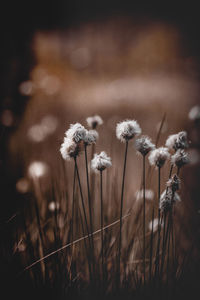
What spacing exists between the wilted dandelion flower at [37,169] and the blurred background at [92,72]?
37 mm

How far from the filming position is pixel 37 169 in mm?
934

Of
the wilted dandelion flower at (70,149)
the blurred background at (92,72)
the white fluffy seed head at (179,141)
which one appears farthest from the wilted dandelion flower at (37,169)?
the white fluffy seed head at (179,141)

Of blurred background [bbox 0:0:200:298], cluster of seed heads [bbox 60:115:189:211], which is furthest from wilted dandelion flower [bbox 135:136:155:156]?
blurred background [bbox 0:0:200:298]

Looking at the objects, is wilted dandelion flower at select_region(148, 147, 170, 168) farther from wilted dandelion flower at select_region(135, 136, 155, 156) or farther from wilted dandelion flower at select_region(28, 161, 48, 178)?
wilted dandelion flower at select_region(28, 161, 48, 178)

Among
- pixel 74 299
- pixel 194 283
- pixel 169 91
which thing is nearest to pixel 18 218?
pixel 74 299

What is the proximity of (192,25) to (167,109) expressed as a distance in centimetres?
30

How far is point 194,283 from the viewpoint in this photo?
59 cm

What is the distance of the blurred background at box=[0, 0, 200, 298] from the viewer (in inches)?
33.9

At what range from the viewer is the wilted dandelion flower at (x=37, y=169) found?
0.90m

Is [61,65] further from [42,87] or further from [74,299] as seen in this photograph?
[74,299]

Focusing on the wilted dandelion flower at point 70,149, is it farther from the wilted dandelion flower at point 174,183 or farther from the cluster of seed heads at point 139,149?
the wilted dandelion flower at point 174,183

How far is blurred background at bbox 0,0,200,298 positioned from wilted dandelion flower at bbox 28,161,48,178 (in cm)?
4

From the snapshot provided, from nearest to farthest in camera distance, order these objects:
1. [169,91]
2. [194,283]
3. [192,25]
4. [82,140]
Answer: [82,140] → [194,283] → [192,25] → [169,91]

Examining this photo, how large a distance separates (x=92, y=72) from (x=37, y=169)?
476 millimetres
